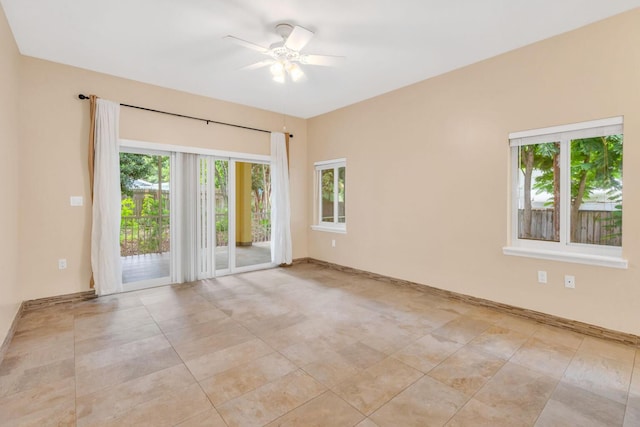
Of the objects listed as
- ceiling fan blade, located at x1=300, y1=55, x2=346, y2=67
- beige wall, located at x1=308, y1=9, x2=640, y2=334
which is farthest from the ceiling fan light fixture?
beige wall, located at x1=308, y1=9, x2=640, y2=334

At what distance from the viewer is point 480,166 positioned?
3.61 metres

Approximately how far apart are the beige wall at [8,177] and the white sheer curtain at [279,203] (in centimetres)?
332

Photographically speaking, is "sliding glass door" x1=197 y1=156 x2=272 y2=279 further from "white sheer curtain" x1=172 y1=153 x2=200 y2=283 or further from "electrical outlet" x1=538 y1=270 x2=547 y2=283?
"electrical outlet" x1=538 y1=270 x2=547 y2=283

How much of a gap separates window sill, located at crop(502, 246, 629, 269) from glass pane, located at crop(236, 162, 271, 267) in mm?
3988

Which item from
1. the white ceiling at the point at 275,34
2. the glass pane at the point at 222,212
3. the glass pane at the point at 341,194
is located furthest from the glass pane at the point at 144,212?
the glass pane at the point at 341,194

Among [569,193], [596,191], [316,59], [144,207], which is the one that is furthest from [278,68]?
[596,191]

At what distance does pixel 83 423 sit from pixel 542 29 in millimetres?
4717

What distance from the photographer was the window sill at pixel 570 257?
2.71 meters

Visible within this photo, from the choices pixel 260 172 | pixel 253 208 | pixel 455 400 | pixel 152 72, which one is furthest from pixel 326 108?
pixel 455 400

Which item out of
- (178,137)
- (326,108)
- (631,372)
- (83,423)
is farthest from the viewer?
(326,108)

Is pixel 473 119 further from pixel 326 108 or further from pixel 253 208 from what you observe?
pixel 253 208

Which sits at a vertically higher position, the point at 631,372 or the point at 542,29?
the point at 542,29

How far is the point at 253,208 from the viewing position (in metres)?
5.93

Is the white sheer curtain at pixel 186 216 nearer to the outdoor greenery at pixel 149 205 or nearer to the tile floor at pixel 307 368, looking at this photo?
the outdoor greenery at pixel 149 205
